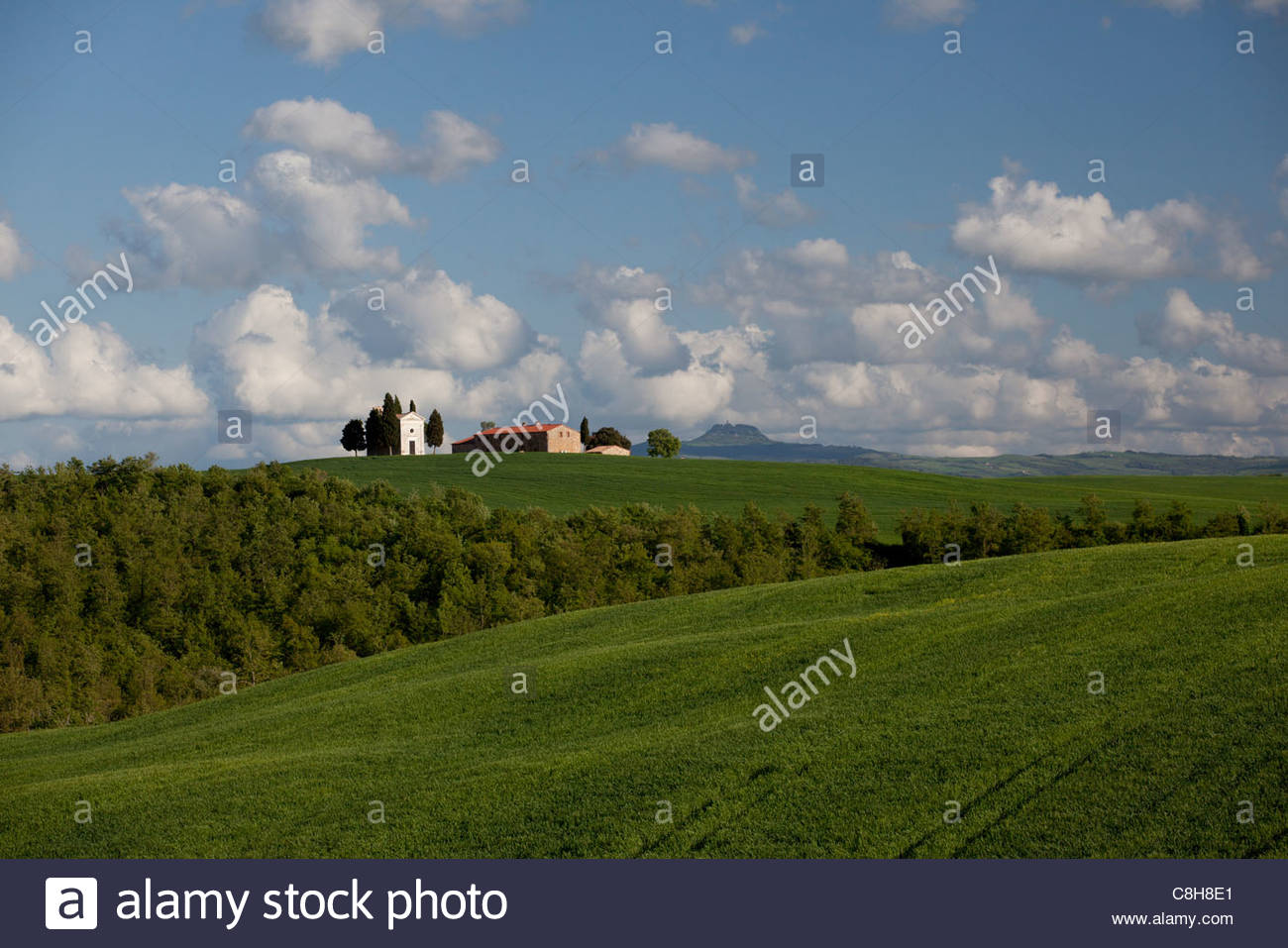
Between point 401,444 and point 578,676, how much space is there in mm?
108837

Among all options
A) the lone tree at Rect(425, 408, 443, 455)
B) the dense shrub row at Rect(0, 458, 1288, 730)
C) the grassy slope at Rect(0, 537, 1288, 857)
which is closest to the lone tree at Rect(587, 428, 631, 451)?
the lone tree at Rect(425, 408, 443, 455)

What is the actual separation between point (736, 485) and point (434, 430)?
50.4 meters

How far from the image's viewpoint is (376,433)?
130 meters

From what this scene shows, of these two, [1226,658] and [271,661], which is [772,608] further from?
[271,661]

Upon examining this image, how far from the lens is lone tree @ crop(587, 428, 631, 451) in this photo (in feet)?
537

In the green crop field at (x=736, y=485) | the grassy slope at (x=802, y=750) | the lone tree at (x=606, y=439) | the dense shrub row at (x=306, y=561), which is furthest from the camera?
the lone tree at (x=606, y=439)

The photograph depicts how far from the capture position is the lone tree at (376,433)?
129 m

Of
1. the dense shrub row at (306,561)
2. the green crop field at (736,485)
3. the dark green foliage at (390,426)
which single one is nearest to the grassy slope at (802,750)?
the dense shrub row at (306,561)

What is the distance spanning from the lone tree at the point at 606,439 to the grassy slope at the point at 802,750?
13220 cm

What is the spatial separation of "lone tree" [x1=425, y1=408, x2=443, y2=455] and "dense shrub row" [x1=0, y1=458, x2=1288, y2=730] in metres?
62.2

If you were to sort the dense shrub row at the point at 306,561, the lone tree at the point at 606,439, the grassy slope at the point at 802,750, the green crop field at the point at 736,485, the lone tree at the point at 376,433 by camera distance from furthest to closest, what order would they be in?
the lone tree at the point at 606,439
the lone tree at the point at 376,433
the green crop field at the point at 736,485
the dense shrub row at the point at 306,561
the grassy slope at the point at 802,750

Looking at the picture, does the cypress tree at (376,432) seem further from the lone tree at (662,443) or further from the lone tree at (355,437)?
the lone tree at (662,443)

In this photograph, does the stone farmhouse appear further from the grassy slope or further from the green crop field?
the grassy slope

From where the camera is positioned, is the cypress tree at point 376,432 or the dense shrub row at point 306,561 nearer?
the dense shrub row at point 306,561
